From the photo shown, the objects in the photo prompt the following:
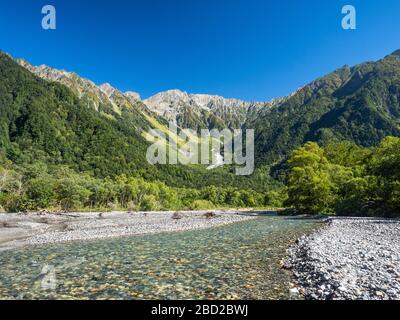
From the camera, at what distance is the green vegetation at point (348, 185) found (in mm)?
54594

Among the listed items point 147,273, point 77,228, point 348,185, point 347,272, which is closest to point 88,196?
point 77,228

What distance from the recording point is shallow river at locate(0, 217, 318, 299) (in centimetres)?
1331

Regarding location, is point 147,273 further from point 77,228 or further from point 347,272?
point 77,228

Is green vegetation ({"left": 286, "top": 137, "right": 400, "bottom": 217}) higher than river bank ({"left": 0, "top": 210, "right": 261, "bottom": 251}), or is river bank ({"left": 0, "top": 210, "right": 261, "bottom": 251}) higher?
green vegetation ({"left": 286, "top": 137, "right": 400, "bottom": 217})


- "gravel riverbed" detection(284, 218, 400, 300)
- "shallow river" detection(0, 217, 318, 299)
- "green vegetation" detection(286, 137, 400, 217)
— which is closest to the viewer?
"gravel riverbed" detection(284, 218, 400, 300)

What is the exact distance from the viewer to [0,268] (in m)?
18.8

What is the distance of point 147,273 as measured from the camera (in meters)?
17.0

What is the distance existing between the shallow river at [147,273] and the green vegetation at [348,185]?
125 ft

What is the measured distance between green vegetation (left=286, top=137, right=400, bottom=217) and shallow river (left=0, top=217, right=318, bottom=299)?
38092mm

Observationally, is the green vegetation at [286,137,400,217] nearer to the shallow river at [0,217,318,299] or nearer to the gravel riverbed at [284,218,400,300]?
the gravel riverbed at [284,218,400,300]

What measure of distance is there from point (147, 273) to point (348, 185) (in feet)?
190

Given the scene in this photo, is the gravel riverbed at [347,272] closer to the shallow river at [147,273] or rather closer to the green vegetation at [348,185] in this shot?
the shallow river at [147,273]

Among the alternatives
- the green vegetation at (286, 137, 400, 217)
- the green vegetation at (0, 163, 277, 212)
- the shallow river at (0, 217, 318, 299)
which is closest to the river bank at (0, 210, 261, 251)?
the shallow river at (0, 217, 318, 299)
